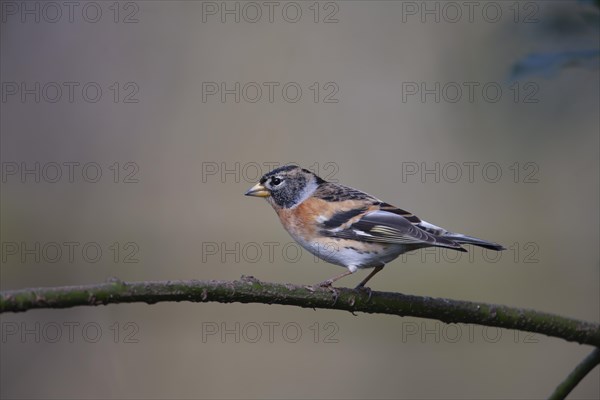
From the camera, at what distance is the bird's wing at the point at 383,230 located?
3.30 m

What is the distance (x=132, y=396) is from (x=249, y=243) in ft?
5.37

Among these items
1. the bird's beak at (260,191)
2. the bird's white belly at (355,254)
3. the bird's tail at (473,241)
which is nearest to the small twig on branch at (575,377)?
the bird's tail at (473,241)

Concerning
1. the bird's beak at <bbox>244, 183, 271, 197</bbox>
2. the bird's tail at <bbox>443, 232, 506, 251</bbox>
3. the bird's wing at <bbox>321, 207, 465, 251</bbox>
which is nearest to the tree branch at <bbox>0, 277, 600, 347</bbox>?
the bird's tail at <bbox>443, 232, 506, 251</bbox>

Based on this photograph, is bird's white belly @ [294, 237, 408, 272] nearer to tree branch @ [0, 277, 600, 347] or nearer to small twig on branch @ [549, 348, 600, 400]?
tree branch @ [0, 277, 600, 347]

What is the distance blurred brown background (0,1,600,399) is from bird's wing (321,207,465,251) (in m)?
2.15

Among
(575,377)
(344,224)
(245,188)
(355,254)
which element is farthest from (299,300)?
(245,188)

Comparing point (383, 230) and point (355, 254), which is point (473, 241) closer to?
point (383, 230)

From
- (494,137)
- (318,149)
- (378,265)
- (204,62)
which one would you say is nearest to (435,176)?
(494,137)

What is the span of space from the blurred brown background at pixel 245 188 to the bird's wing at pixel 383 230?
2147 millimetres

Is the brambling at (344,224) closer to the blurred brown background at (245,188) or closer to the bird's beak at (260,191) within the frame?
the bird's beak at (260,191)

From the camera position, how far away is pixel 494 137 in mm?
6215

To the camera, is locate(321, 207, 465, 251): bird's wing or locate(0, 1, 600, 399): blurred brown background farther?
locate(0, 1, 600, 399): blurred brown background

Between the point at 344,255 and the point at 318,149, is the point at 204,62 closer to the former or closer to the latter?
the point at 318,149

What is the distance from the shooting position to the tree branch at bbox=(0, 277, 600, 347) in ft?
6.54
